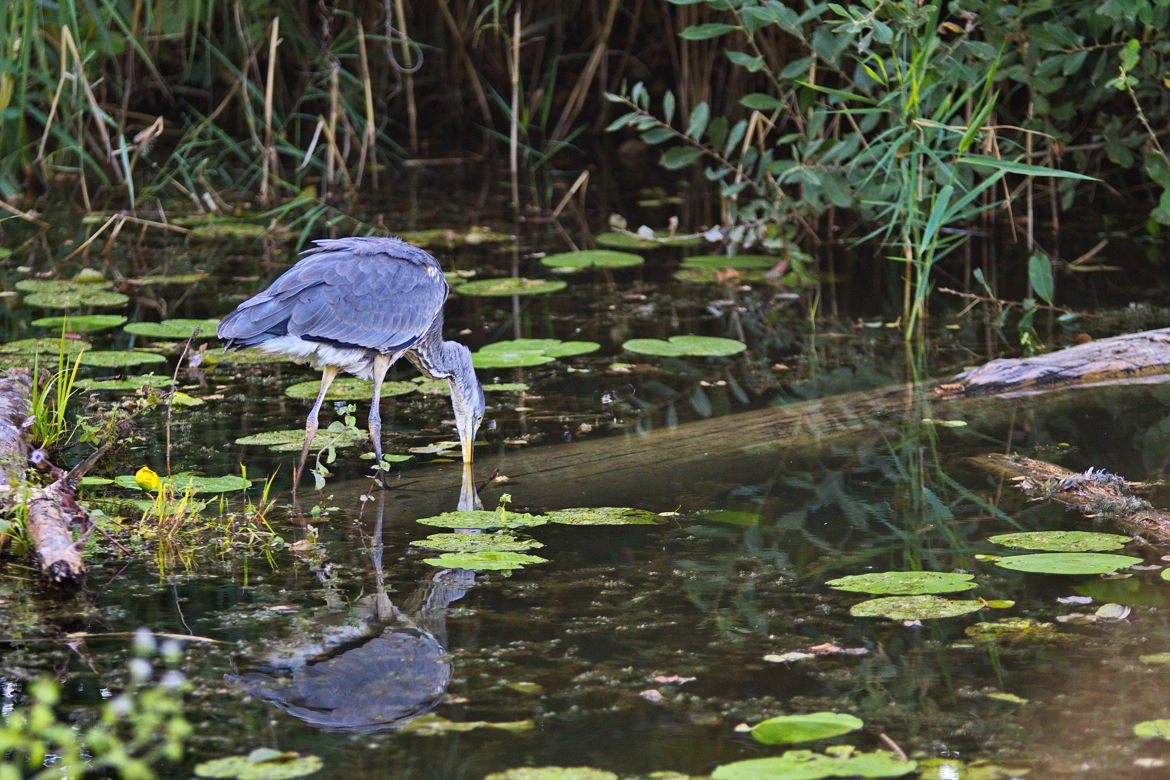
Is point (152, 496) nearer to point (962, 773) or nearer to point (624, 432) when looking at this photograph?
point (624, 432)

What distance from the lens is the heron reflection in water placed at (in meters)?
3.00

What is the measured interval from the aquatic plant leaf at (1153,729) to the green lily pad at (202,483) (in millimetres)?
2743

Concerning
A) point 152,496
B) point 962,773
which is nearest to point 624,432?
point 152,496

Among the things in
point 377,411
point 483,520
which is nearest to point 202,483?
point 377,411

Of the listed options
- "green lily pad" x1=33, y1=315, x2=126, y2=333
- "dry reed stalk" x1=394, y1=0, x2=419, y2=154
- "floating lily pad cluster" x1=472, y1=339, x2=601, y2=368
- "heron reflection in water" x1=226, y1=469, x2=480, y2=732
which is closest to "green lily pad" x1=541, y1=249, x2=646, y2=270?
"floating lily pad cluster" x1=472, y1=339, x2=601, y2=368

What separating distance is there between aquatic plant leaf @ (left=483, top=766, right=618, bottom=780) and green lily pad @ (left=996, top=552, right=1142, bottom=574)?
5.02 feet

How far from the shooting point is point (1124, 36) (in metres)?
6.82

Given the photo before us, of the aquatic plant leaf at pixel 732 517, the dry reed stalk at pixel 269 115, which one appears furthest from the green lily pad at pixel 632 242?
the aquatic plant leaf at pixel 732 517

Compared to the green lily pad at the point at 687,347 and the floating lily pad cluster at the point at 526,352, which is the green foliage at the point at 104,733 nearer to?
the floating lily pad cluster at the point at 526,352

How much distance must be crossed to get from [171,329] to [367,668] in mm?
3443

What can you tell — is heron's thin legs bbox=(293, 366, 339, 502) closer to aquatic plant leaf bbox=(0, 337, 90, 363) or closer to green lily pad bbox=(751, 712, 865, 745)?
aquatic plant leaf bbox=(0, 337, 90, 363)

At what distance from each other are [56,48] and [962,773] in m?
8.09

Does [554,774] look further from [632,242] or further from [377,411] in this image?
[632,242]

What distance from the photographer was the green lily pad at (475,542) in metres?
3.96
